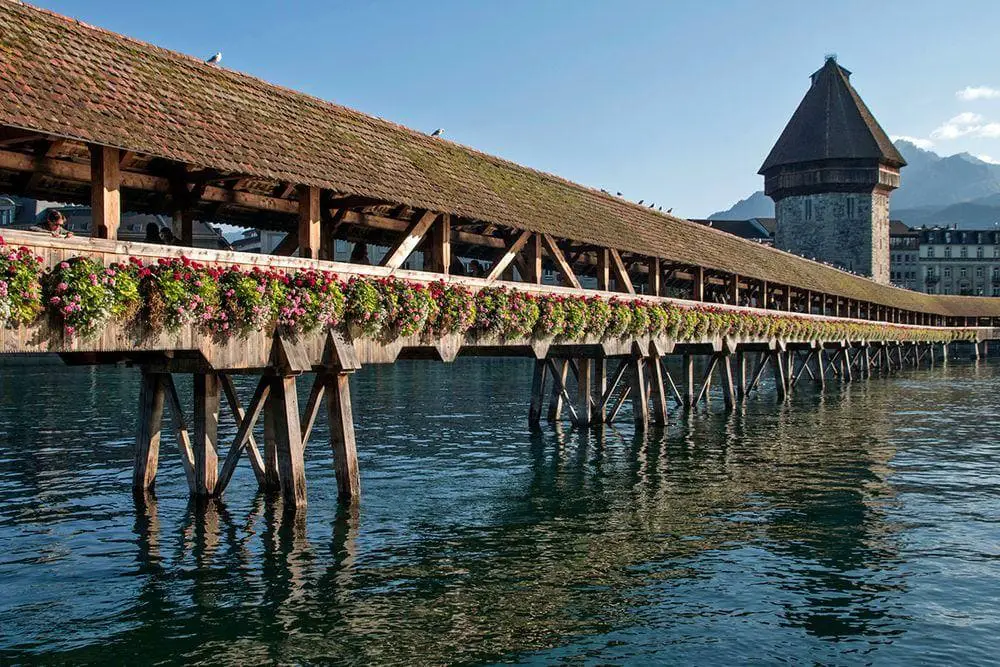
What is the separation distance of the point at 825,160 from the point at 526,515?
77833 mm

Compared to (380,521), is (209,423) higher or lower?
higher

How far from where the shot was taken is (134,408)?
34531 millimetres

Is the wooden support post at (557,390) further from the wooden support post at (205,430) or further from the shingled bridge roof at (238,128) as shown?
the wooden support post at (205,430)

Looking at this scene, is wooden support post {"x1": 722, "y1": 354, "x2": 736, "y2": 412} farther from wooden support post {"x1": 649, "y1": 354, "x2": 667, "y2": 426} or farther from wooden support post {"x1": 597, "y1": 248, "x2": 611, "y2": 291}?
wooden support post {"x1": 597, "y1": 248, "x2": 611, "y2": 291}

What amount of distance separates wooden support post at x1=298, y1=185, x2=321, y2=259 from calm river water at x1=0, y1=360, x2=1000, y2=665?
13.3 ft

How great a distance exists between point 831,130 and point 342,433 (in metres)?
80.6

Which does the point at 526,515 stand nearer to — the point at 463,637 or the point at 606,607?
the point at 606,607

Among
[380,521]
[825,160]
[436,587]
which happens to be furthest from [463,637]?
[825,160]

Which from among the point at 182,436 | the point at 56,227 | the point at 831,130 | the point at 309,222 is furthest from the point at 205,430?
the point at 831,130

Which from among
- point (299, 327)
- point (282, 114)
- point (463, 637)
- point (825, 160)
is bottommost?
point (463, 637)

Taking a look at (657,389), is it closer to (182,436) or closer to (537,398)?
(537,398)

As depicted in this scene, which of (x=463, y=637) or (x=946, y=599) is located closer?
(x=463, y=637)

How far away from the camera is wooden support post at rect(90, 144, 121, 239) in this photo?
1175 cm

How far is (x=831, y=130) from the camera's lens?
3391 inches
